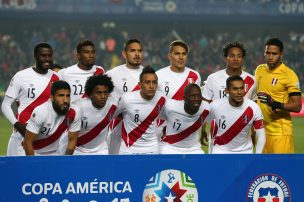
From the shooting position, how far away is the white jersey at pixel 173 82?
9805mm

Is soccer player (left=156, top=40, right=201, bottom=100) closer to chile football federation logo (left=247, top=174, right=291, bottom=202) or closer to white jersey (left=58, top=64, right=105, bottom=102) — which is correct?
white jersey (left=58, top=64, right=105, bottom=102)

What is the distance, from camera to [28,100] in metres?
9.86

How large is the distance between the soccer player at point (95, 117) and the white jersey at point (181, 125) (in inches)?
26.3

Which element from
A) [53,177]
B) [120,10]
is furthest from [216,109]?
[120,10]

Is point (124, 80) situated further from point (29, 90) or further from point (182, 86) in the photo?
point (29, 90)

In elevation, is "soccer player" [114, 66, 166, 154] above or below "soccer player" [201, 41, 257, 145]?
below

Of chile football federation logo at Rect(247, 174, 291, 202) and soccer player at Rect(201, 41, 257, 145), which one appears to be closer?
chile football federation logo at Rect(247, 174, 291, 202)

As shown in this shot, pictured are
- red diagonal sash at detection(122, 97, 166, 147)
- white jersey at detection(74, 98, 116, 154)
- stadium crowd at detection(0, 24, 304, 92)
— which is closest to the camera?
white jersey at detection(74, 98, 116, 154)

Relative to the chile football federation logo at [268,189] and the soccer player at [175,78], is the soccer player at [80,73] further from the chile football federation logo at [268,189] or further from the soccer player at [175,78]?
the chile football federation logo at [268,189]

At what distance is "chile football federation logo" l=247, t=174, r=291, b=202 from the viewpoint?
7.38 meters

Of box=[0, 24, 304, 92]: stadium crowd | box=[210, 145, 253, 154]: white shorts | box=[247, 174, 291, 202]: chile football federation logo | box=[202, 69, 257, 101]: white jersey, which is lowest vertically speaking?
box=[247, 174, 291, 202]: chile football federation logo

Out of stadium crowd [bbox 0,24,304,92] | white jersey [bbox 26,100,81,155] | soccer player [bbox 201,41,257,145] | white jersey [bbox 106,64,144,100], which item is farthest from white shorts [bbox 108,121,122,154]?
stadium crowd [bbox 0,24,304,92]

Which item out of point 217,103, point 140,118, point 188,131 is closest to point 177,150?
point 188,131

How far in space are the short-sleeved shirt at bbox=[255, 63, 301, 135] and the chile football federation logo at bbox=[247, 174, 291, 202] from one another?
253 centimetres
